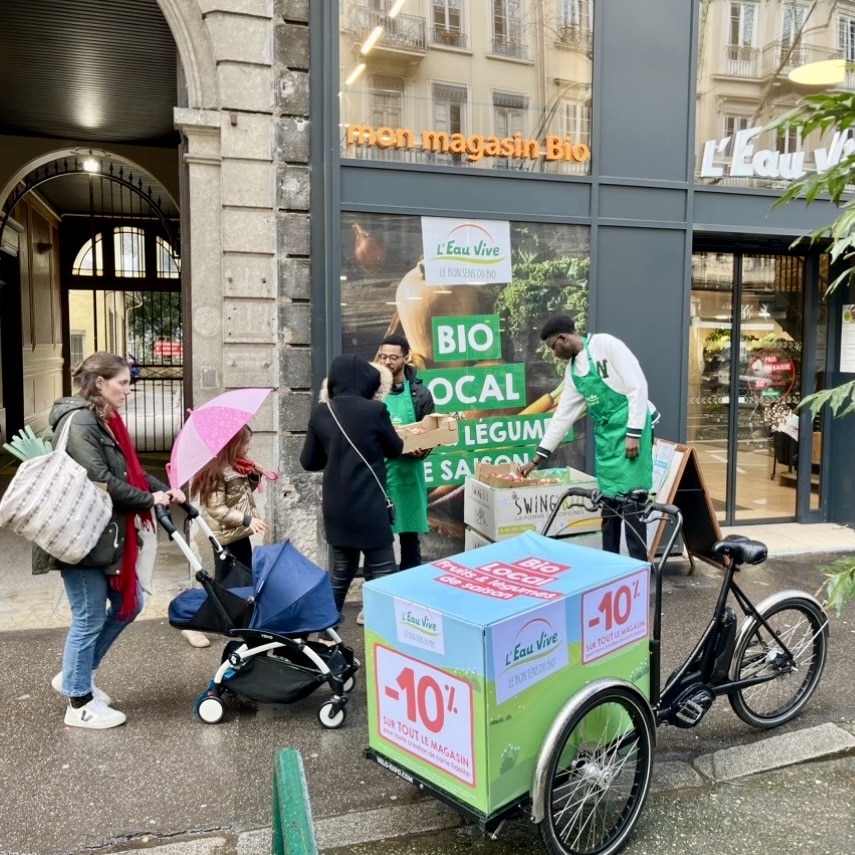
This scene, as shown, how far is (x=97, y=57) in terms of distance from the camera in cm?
915

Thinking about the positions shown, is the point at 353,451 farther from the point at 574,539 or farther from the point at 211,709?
the point at 574,539

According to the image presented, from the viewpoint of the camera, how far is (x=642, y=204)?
6.73 meters

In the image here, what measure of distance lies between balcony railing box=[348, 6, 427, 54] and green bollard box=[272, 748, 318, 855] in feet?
18.7

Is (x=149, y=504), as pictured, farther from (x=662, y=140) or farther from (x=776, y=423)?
(x=776, y=423)


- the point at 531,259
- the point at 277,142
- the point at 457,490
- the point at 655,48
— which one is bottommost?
the point at 457,490

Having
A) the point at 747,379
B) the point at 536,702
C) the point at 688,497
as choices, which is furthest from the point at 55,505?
the point at 747,379

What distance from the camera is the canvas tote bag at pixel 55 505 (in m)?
3.59

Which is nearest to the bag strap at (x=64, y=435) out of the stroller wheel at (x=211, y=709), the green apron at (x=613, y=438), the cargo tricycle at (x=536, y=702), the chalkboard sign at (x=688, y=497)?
the stroller wheel at (x=211, y=709)

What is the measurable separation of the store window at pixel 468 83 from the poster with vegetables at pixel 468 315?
54 cm

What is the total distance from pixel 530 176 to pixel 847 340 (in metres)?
3.58

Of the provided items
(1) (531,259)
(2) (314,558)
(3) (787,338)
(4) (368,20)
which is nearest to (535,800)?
(2) (314,558)

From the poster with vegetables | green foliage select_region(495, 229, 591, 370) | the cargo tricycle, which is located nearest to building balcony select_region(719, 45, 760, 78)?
the poster with vegetables

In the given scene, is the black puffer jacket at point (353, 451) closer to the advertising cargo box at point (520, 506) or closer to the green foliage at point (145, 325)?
the advertising cargo box at point (520, 506)

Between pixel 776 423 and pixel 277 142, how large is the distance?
525 centimetres
